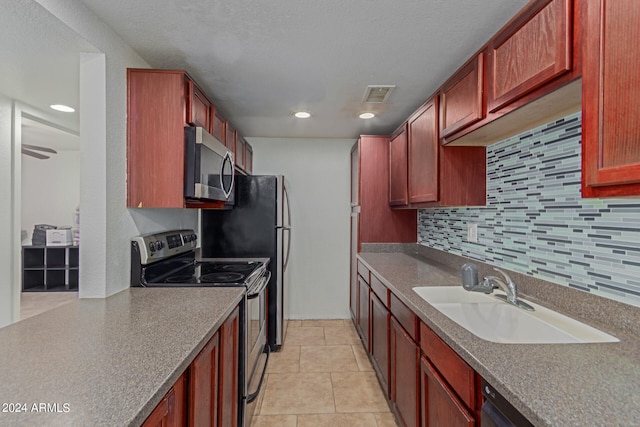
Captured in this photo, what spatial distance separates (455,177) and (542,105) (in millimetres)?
824

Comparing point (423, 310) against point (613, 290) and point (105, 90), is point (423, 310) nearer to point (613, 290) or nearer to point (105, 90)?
point (613, 290)

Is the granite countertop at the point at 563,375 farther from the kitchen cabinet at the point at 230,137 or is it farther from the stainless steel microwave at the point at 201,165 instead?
the kitchen cabinet at the point at 230,137

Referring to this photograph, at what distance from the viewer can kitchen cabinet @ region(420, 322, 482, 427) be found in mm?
1028

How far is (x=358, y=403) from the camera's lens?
2270 mm

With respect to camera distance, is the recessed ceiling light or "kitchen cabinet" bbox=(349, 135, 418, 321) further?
"kitchen cabinet" bbox=(349, 135, 418, 321)

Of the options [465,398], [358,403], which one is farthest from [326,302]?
[465,398]

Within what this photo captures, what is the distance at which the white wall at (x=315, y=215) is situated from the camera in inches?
158

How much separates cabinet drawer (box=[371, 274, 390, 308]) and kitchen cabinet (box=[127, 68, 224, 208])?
142 centimetres

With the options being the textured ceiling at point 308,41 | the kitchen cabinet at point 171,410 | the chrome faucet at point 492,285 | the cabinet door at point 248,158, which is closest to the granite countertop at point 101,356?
the kitchen cabinet at point 171,410

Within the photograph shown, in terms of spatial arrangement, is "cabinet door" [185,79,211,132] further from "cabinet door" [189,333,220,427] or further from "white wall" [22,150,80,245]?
"white wall" [22,150,80,245]

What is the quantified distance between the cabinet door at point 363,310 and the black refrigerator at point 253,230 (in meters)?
Result: 0.79

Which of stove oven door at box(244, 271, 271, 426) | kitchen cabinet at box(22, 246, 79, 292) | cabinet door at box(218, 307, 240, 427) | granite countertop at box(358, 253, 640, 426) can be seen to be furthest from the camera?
kitchen cabinet at box(22, 246, 79, 292)

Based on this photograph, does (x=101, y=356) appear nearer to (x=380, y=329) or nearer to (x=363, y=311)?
(x=380, y=329)

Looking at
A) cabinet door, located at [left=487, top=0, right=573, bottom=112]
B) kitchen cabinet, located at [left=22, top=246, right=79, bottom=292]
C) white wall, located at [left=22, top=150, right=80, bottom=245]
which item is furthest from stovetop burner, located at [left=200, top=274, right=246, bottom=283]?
white wall, located at [left=22, top=150, right=80, bottom=245]
